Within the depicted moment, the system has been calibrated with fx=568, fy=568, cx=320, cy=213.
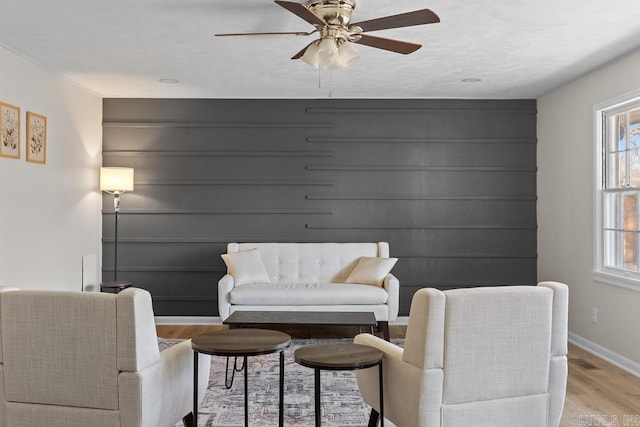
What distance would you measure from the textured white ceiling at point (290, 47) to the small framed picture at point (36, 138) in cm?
48

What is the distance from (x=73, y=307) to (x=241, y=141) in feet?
13.6

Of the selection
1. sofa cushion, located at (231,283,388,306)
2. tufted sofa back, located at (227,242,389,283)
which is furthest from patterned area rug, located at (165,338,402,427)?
tufted sofa back, located at (227,242,389,283)

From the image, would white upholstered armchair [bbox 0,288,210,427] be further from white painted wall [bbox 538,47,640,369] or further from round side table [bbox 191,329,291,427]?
white painted wall [bbox 538,47,640,369]

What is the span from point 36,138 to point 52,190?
20.2 inches

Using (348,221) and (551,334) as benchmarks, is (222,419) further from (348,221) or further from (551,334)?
(348,221)

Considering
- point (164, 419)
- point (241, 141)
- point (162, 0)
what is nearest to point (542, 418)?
point (164, 419)

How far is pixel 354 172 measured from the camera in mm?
6227

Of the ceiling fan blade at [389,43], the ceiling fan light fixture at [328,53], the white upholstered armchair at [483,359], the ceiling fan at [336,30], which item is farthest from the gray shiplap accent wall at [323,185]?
the white upholstered armchair at [483,359]

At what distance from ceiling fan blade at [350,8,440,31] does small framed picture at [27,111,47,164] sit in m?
3.01

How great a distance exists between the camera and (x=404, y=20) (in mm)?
2932

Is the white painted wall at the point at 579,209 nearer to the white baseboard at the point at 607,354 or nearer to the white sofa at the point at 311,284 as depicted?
the white baseboard at the point at 607,354

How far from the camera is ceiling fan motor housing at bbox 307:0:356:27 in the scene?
10.3ft

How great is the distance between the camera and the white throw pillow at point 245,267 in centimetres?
552

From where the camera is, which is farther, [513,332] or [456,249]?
[456,249]
